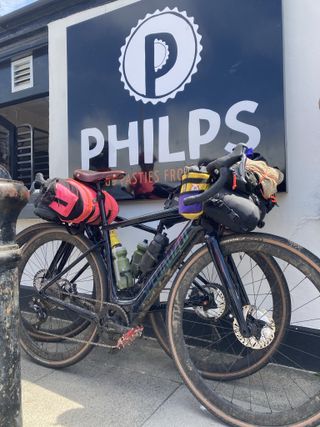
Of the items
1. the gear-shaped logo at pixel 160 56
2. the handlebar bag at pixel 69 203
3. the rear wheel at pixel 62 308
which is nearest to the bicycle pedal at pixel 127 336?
the rear wheel at pixel 62 308

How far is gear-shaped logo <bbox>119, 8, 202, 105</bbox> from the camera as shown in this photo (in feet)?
9.41

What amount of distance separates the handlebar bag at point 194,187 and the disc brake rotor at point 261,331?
1.92 feet

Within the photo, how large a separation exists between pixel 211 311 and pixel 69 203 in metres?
1.13

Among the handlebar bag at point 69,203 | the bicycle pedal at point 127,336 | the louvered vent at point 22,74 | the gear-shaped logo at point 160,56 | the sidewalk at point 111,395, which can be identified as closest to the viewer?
the sidewalk at point 111,395

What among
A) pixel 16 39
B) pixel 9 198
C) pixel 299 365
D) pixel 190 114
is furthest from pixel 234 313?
pixel 16 39

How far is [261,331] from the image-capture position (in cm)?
195

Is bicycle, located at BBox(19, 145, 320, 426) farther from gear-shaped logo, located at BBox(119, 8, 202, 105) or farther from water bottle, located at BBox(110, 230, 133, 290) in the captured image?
gear-shaped logo, located at BBox(119, 8, 202, 105)

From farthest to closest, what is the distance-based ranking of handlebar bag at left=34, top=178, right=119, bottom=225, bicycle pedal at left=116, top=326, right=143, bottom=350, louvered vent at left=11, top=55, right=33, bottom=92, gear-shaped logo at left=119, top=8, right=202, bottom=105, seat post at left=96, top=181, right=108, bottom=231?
louvered vent at left=11, top=55, right=33, bottom=92
gear-shaped logo at left=119, top=8, right=202, bottom=105
seat post at left=96, top=181, right=108, bottom=231
handlebar bag at left=34, top=178, right=119, bottom=225
bicycle pedal at left=116, top=326, right=143, bottom=350

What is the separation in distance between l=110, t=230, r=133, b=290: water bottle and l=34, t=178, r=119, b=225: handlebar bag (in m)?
0.22

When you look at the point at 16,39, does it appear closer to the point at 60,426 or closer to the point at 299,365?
the point at 60,426

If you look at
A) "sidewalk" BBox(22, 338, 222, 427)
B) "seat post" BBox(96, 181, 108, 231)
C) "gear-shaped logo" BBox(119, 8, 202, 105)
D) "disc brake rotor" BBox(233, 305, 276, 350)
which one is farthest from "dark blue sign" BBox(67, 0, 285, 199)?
"sidewalk" BBox(22, 338, 222, 427)

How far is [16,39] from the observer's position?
3973mm

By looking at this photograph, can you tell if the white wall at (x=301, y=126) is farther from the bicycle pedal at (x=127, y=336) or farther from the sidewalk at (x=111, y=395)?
the sidewalk at (x=111, y=395)

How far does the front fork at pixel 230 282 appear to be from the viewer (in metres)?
1.94
